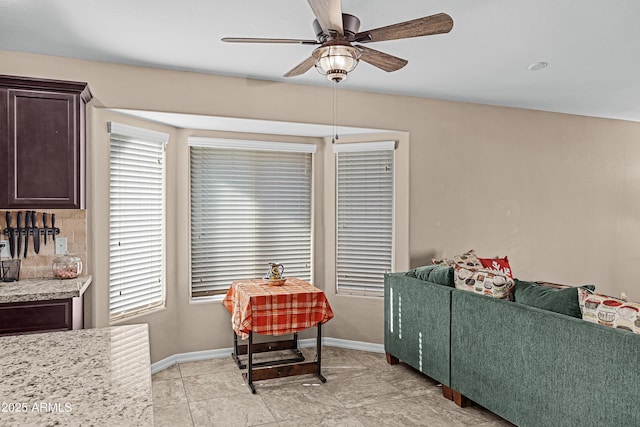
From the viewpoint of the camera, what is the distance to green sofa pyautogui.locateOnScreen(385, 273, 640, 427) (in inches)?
87.1

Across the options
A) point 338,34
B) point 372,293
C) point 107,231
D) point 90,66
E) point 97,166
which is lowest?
point 372,293

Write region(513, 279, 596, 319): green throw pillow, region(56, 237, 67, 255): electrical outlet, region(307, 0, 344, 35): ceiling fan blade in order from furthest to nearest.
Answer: region(56, 237, 67, 255): electrical outlet < region(513, 279, 596, 319): green throw pillow < region(307, 0, 344, 35): ceiling fan blade

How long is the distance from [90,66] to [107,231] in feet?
4.25

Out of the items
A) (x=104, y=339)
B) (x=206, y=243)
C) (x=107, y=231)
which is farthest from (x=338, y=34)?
(x=206, y=243)

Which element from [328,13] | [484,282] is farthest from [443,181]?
[328,13]

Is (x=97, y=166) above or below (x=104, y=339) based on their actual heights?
above

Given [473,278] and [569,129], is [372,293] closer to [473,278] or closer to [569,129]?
[473,278]

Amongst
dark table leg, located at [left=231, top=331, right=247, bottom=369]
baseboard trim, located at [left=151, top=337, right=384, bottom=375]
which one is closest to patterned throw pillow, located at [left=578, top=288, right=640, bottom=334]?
baseboard trim, located at [left=151, top=337, right=384, bottom=375]

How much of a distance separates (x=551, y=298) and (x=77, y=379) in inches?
98.0

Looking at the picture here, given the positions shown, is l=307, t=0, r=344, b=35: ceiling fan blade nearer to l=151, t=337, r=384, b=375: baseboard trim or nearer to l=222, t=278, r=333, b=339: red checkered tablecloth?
l=222, t=278, r=333, b=339: red checkered tablecloth

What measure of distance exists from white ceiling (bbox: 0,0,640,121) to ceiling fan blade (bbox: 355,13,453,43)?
0.39 m

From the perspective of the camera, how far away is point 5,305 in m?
2.76

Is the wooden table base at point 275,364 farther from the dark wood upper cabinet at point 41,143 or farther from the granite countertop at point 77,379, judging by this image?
the granite countertop at point 77,379

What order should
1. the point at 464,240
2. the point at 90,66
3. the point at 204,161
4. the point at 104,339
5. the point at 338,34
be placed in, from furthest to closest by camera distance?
1. the point at 464,240
2. the point at 204,161
3. the point at 90,66
4. the point at 338,34
5. the point at 104,339
